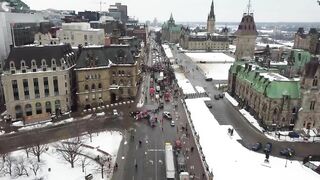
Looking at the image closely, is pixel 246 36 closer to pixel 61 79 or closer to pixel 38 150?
pixel 61 79

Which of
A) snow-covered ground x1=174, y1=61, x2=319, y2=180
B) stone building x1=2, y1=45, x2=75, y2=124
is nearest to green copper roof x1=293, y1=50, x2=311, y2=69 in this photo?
snow-covered ground x1=174, y1=61, x2=319, y2=180

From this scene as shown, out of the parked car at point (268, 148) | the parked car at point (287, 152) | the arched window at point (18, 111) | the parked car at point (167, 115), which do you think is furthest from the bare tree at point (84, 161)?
the parked car at point (287, 152)

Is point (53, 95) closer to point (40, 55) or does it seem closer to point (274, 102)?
point (40, 55)

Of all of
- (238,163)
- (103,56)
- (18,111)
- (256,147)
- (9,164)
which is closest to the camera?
(9,164)

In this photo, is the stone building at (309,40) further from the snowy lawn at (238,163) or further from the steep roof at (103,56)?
the snowy lawn at (238,163)

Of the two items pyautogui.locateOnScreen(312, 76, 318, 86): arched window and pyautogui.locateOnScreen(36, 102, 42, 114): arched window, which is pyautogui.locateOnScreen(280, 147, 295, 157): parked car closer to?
pyautogui.locateOnScreen(312, 76, 318, 86): arched window

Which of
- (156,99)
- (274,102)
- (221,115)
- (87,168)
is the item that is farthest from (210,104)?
(87,168)

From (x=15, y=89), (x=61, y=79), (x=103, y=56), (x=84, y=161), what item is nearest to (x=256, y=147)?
(x=84, y=161)
